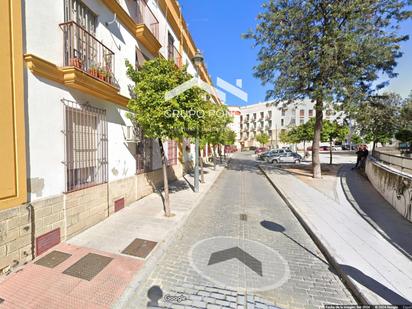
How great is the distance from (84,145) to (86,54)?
92.3 inches

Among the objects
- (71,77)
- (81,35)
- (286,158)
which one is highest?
(81,35)

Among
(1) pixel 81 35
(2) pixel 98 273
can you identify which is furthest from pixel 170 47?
(2) pixel 98 273

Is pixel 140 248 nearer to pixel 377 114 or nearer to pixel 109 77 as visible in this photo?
pixel 109 77

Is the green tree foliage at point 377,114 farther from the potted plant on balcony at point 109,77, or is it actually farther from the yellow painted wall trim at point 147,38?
the potted plant on balcony at point 109,77

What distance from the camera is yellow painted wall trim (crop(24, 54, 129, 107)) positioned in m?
3.82

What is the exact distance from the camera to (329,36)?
9992 millimetres

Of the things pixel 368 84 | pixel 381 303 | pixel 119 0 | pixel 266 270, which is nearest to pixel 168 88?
pixel 119 0

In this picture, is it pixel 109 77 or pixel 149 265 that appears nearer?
pixel 149 265

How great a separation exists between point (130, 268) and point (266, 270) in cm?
240

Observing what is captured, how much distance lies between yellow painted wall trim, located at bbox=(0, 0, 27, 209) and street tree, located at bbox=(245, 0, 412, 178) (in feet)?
35.8

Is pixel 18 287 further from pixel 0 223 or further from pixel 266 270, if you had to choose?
pixel 266 270

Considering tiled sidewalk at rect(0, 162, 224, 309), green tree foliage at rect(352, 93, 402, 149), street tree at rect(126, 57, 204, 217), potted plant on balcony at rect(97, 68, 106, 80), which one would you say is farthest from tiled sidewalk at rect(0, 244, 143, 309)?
green tree foliage at rect(352, 93, 402, 149)

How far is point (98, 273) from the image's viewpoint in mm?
3434

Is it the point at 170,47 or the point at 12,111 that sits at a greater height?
the point at 170,47
